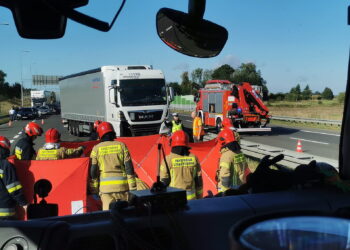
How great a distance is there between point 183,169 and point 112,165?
112 cm

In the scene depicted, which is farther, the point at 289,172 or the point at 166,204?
the point at 289,172

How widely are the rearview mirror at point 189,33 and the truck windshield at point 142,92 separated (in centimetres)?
1725

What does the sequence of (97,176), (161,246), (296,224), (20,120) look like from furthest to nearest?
(20,120) → (97,176) → (161,246) → (296,224)

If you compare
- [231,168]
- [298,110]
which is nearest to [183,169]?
[231,168]

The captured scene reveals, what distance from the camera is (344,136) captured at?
7.34 ft

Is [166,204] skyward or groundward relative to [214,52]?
groundward

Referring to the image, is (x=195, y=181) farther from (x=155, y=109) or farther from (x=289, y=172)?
(x=155, y=109)

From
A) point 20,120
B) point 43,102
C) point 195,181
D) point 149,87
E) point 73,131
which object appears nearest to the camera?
point 195,181

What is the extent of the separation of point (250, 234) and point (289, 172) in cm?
134

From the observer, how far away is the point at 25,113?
169 feet

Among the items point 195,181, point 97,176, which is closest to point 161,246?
point 195,181

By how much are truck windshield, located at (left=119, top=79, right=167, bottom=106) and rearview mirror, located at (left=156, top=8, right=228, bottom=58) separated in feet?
56.6

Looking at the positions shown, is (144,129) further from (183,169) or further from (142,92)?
(183,169)

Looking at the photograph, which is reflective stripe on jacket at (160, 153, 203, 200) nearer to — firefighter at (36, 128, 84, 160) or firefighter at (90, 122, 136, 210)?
firefighter at (90, 122, 136, 210)
